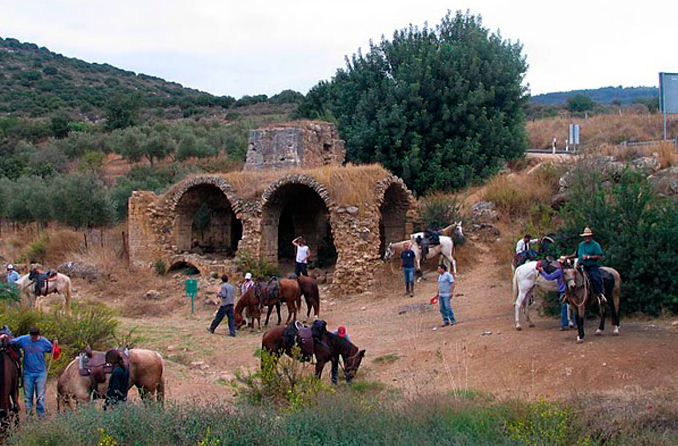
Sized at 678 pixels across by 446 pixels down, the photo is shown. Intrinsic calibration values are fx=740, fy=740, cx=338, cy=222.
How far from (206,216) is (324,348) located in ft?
56.1

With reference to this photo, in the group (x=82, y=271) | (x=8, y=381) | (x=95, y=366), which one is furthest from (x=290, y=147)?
(x=8, y=381)

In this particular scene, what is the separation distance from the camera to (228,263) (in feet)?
→ 72.0

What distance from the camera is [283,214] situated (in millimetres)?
25594

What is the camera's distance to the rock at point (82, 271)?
71.8 ft

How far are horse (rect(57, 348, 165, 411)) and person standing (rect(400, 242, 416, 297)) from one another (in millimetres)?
8999

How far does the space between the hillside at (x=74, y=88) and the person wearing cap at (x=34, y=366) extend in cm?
5261

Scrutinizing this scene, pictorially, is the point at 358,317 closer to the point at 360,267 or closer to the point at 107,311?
the point at 360,267

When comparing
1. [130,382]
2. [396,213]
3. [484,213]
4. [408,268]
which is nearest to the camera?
[130,382]

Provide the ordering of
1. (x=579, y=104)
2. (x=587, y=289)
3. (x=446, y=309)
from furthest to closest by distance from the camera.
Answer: (x=579, y=104) → (x=446, y=309) → (x=587, y=289)

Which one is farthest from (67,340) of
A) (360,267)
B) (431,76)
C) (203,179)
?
(431,76)

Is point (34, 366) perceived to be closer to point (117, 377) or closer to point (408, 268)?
point (117, 377)

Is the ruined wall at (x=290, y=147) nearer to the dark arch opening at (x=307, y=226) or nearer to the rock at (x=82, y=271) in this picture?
the dark arch opening at (x=307, y=226)

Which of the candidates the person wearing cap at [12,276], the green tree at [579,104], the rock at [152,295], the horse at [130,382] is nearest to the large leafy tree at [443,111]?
the rock at [152,295]

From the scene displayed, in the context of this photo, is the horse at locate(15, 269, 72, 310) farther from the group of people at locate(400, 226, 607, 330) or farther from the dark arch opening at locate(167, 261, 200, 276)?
the group of people at locate(400, 226, 607, 330)
